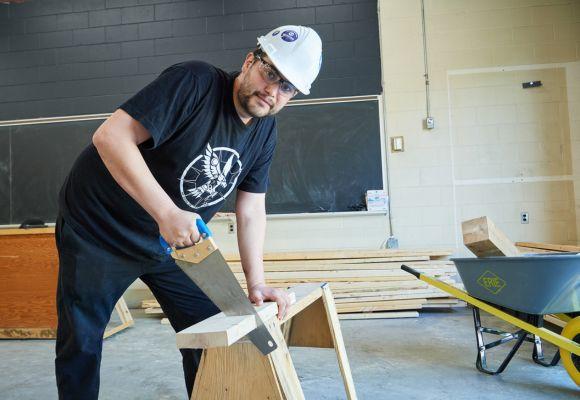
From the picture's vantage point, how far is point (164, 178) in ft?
5.26

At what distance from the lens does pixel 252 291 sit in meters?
1.73

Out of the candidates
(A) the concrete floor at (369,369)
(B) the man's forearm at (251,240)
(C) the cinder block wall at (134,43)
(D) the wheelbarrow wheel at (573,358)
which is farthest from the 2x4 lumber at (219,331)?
(C) the cinder block wall at (134,43)

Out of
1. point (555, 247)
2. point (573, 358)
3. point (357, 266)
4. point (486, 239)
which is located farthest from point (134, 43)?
point (573, 358)

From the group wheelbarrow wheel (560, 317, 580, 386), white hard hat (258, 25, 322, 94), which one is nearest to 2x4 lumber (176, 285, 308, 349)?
white hard hat (258, 25, 322, 94)

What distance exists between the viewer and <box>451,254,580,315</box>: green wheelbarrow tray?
2266mm

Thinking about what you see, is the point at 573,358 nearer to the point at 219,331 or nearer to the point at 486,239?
the point at 486,239

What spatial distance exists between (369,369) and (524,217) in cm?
281

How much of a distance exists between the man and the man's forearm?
4 centimetres

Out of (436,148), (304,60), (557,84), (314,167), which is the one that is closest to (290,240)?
(314,167)

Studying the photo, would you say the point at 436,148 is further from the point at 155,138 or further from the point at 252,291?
the point at 155,138

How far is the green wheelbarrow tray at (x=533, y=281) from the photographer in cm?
227

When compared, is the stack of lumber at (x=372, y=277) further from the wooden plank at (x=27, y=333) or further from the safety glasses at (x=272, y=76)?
the safety glasses at (x=272, y=76)

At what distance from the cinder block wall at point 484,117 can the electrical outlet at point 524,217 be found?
37 mm

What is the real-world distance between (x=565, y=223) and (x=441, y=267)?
4.68 feet
